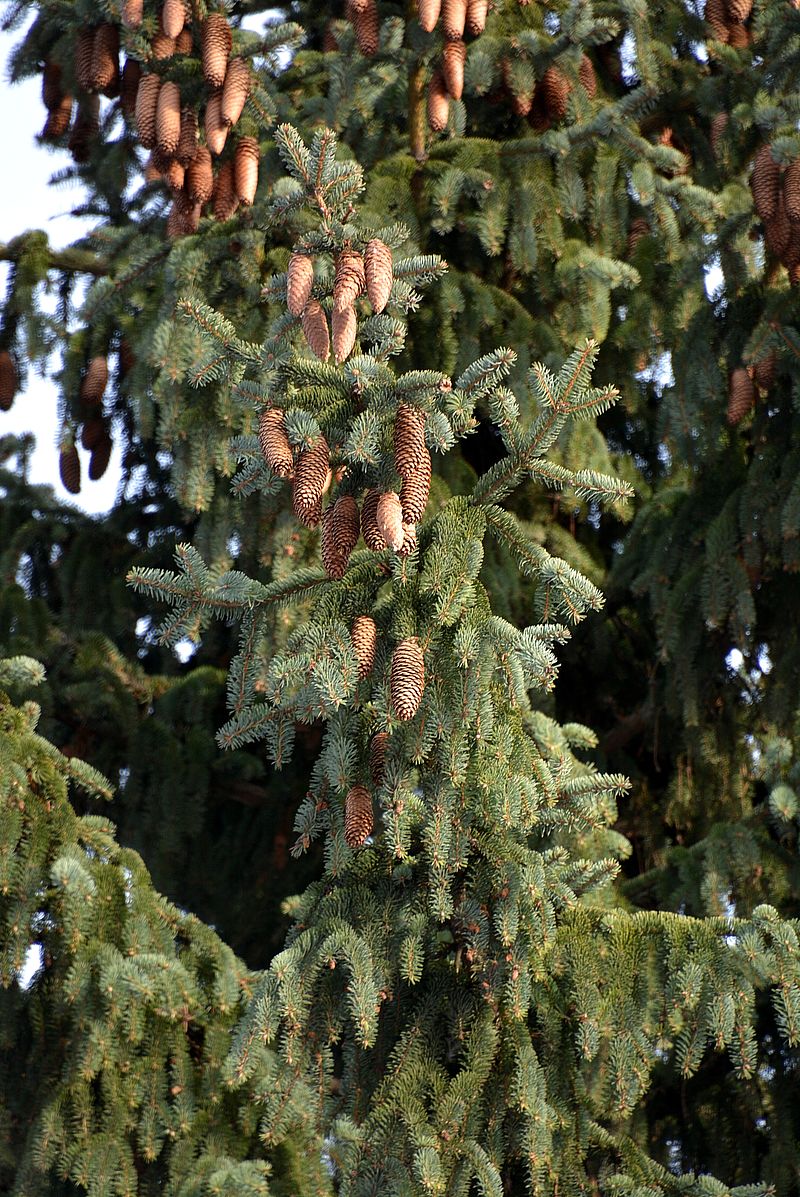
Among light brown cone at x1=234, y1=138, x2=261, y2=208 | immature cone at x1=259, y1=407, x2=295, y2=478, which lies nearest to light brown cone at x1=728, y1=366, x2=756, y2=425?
light brown cone at x1=234, y1=138, x2=261, y2=208

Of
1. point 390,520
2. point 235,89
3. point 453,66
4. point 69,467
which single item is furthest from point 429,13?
point 390,520

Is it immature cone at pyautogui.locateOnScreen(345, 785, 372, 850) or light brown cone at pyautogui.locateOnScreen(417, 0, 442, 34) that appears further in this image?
light brown cone at pyautogui.locateOnScreen(417, 0, 442, 34)

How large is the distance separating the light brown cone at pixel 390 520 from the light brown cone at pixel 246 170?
8.57ft

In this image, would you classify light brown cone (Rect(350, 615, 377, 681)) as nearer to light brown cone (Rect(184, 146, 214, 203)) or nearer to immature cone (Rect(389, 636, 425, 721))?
immature cone (Rect(389, 636, 425, 721))

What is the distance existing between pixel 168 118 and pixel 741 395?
1.91 meters

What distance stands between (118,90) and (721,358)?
219cm

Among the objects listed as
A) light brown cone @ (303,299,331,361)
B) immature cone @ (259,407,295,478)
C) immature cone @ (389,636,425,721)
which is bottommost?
immature cone @ (389,636,425,721)

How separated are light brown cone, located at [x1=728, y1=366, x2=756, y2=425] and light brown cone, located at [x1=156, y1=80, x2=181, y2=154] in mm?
1827

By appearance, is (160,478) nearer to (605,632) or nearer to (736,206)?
(605,632)

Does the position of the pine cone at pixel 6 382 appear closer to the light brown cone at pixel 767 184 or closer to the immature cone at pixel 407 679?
the light brown cone at pixel 767 184

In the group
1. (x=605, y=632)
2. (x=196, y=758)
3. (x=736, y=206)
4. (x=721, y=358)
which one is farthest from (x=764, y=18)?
(x=196, y=758)

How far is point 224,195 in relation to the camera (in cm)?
546

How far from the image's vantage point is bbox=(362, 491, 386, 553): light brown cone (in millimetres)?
3041

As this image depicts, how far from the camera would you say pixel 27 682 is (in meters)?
4.55
